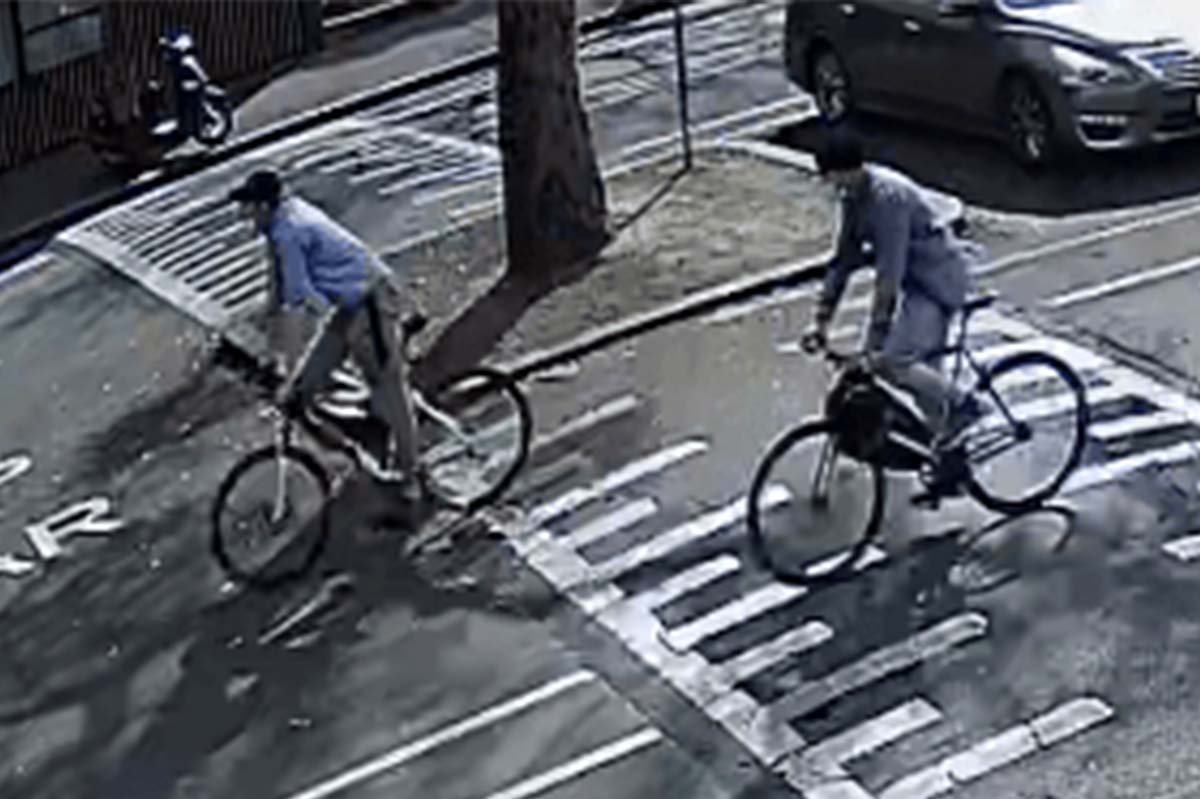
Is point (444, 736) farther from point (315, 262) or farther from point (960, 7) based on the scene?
point (960, 7)

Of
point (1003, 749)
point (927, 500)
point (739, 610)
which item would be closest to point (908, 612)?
point (739, 610)

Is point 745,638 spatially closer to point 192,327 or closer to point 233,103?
point 192,327

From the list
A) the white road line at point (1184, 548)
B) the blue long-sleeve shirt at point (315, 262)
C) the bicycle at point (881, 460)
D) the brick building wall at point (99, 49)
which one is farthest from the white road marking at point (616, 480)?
the brick building wall at point (99, 49)

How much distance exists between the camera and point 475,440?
14406 mm

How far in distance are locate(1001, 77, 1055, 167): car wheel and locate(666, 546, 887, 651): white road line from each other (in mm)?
6995

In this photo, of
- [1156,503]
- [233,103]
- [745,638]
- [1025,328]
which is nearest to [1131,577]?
[1156,503]

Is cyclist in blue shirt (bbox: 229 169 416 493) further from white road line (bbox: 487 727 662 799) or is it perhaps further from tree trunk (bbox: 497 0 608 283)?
tree trunk (bbox: 497 0 608 283)

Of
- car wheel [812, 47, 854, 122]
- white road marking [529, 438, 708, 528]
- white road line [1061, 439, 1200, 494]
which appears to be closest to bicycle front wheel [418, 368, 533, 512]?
white road marking [529, 438, 708, 528]

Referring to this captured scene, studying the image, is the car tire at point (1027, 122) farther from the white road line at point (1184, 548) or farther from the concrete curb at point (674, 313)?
the white road line at point (1184, 548)

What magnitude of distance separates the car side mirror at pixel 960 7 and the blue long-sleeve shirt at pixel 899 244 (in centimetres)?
738

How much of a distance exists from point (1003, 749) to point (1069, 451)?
2.85 metres

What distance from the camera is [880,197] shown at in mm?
12266

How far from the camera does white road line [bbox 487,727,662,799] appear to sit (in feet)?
36.6

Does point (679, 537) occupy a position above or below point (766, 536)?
below
